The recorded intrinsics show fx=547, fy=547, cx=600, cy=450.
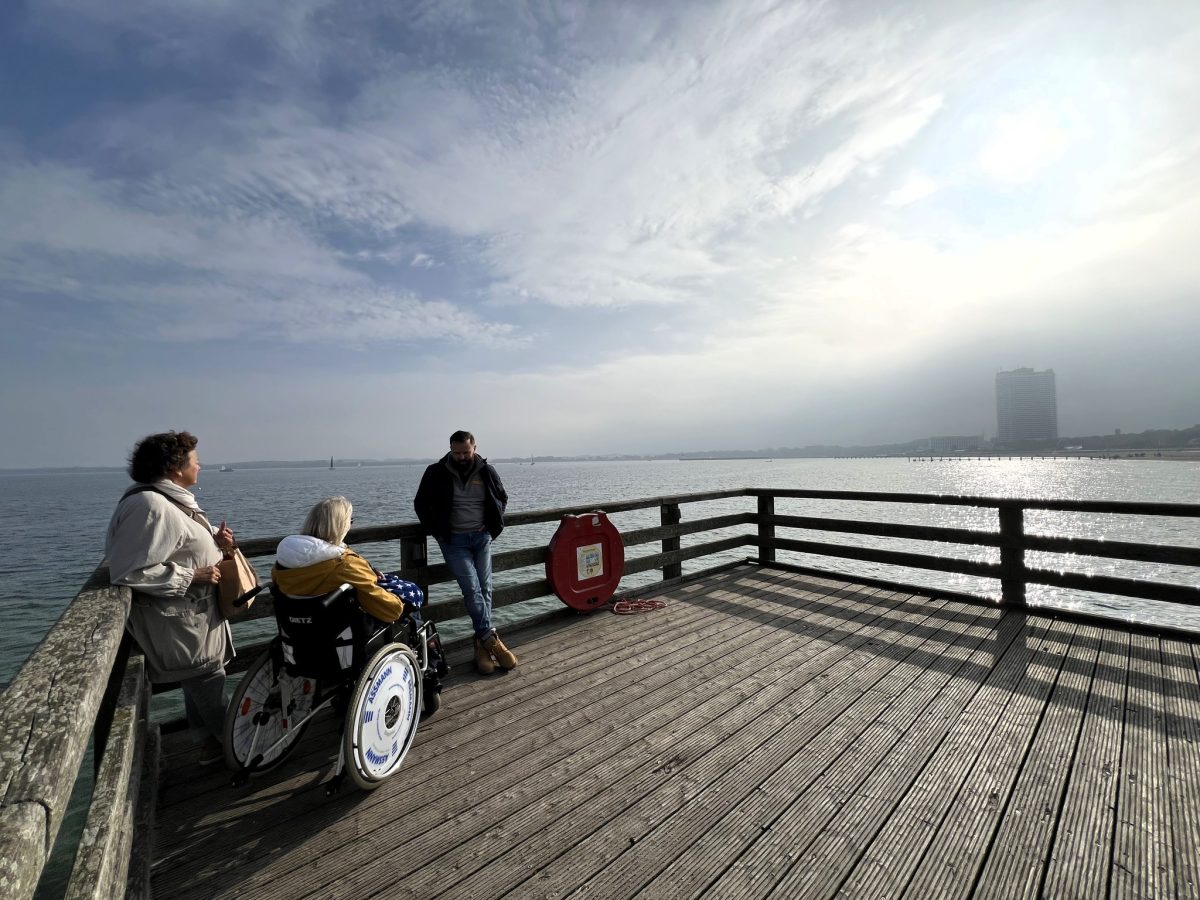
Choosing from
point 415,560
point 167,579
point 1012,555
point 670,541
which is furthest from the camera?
point 670,541

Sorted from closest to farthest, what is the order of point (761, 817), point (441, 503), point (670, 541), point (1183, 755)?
1. point (761, 817)
2. point (1183, 755)
3. point (441, 503)
4. point (670, 541)

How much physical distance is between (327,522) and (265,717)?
1063mm

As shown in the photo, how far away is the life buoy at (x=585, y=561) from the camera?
5.20 meters

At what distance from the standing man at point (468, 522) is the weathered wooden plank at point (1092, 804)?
3156 millimetres

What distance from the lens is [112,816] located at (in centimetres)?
158

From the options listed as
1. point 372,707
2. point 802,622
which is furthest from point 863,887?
point 802,622

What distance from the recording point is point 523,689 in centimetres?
381

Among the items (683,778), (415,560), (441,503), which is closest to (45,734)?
(683,778)

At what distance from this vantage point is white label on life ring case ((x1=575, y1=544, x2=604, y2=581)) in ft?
17.5

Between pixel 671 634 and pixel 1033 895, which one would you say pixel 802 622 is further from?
pixel 1033 895

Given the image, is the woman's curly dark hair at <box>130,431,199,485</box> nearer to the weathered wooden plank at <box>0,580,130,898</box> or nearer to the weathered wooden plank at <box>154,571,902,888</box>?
the weathered wooden plank at <box>0,580,130,898</box>

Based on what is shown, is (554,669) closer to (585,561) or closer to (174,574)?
(585,561)

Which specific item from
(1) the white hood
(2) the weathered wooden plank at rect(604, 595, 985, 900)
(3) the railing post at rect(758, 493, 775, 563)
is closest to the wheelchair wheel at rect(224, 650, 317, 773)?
(1) the white hood

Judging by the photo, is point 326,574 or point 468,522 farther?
point 468,522
